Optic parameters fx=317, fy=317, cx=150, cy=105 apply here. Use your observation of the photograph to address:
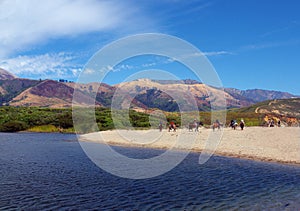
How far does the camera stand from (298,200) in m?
19.3

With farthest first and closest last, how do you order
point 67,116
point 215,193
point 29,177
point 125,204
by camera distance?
1. point 67,116
2. point 29,177
3. point 215,193
4. point 125,204

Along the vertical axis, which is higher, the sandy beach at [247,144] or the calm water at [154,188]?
the sandy beach at [247,144]

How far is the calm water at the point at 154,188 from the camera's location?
18109 millimetres

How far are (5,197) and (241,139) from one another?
38.3m

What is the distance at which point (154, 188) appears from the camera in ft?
74.1

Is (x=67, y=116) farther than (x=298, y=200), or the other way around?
(x=67, y=116)

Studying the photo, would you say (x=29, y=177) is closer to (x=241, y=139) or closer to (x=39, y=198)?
(x=39, y=198)

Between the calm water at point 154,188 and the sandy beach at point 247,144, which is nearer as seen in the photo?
the calm water at point 154,188

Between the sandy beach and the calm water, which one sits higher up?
the sandy beach

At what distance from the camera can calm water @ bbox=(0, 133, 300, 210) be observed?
59.4 ft

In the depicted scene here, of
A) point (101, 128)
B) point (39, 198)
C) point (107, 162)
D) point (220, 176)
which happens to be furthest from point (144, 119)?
point (39, 198)

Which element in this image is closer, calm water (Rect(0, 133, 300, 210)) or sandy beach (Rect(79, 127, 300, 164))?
calm water (Rect(0, 133, 300, 210))

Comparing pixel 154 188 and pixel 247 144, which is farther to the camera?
pixel 247 144

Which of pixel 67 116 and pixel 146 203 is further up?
pixel 67 116
